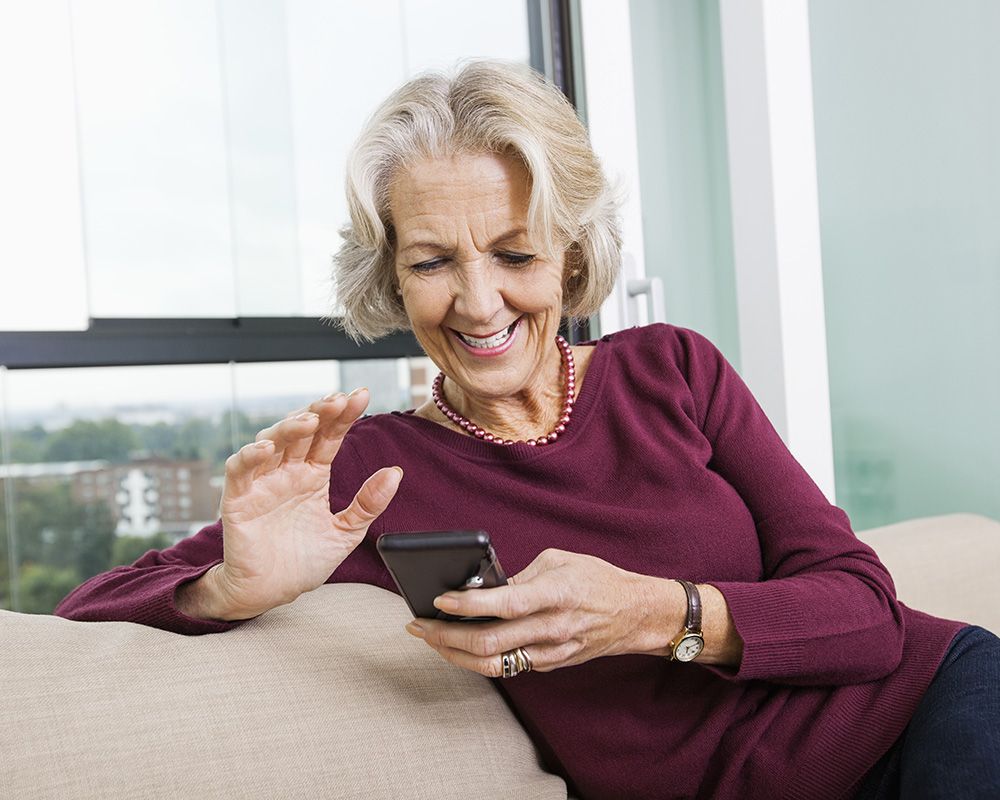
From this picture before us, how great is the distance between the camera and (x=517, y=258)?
1360 millimetres

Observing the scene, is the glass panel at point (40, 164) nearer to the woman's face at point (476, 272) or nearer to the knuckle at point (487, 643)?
the woman's face at point (476, 272)

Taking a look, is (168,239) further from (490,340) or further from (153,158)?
(490,340)

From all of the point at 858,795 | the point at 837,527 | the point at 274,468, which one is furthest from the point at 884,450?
the point at 274,468

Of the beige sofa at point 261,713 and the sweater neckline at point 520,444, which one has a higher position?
the sweater neckline at point 520,444

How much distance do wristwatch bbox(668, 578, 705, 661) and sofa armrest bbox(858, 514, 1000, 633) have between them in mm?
783


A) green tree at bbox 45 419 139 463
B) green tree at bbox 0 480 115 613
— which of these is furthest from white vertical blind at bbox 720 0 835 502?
green tree at bbox 0 480 115 613

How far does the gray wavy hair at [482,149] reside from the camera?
1.32 m

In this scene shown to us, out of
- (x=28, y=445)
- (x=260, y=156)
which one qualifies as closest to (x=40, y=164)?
(x=260, y=156)

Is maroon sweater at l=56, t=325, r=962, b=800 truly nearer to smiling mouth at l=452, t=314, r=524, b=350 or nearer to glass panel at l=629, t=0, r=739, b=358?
smiling mouth at l=452, t=314, r=524, b=350

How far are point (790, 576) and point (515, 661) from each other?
17.2 inches

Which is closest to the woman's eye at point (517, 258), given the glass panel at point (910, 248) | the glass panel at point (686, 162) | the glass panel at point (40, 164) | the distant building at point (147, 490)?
the glass panel at point (910, 248)

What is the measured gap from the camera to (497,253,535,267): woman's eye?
135 cm

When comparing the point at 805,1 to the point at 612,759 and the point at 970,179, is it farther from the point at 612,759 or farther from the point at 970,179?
the point at 612,759

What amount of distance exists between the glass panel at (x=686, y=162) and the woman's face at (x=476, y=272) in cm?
137
